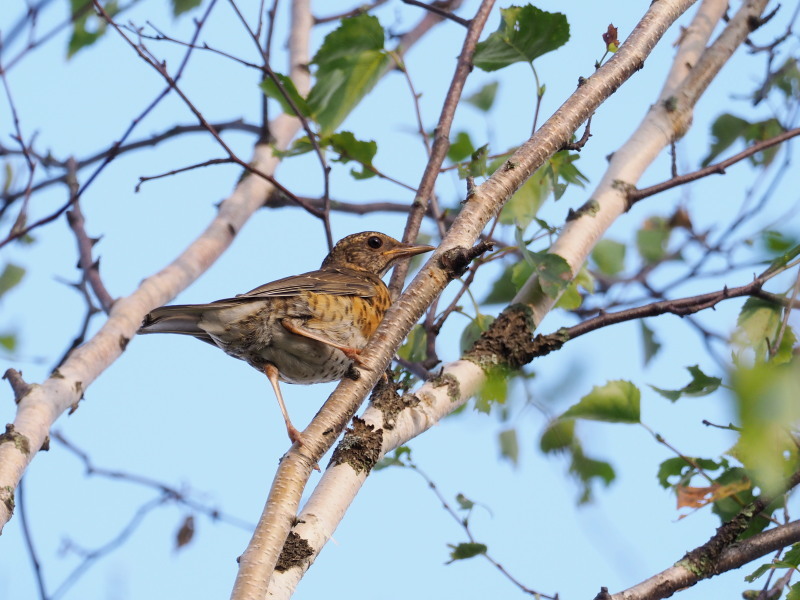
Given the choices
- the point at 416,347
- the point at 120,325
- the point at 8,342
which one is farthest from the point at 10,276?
the point at 416,347

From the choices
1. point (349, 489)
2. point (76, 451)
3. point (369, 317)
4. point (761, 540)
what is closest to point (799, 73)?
point (369, 317)

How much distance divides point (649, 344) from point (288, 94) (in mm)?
2622

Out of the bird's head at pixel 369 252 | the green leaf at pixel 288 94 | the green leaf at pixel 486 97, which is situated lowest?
Result: the green leaf at pixel 288 94

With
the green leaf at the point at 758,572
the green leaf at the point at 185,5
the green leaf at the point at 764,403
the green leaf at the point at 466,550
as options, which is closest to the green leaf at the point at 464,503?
the green leaf at the point at 466,550

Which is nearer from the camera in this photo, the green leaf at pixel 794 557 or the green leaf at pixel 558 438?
the green leaf at pixel 794 557

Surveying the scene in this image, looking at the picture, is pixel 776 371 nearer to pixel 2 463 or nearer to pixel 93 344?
pixel 2 463

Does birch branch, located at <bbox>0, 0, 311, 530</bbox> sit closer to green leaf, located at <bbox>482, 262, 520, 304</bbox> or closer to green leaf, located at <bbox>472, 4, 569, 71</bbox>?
green leaf, located at <bbox>472, 4, 569, 71</bbox>

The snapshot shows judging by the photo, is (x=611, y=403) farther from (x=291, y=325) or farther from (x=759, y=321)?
(x=291, y=325)

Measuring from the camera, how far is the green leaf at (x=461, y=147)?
540cm

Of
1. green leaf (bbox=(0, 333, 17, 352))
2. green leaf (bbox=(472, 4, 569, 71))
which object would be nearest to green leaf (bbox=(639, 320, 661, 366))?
green leaf (bbox=(472, 4, 569, 71))

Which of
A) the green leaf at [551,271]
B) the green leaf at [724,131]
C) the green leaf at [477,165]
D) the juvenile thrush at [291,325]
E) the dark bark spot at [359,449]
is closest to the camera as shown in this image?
the dark bark spot at [359,449]

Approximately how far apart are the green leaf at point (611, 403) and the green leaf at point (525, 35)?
1604mm

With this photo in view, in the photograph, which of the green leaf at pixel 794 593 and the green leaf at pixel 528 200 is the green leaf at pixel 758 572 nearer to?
the green leaf at pixel 794 593

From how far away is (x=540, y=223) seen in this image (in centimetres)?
455
